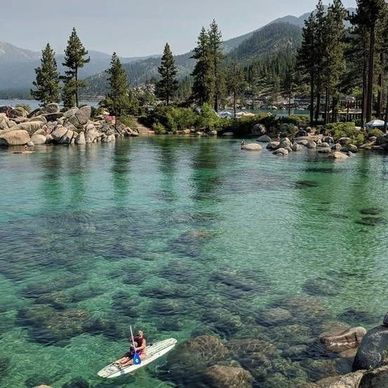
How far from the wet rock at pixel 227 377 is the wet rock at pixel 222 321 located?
2567 mm

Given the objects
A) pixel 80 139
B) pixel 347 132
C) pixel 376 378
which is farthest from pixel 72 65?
pixel 376 378

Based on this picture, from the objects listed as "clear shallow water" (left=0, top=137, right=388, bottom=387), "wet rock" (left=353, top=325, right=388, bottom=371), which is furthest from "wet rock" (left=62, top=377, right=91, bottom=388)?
"wet rock" (left=353, top=325, right=388, bottom=371)

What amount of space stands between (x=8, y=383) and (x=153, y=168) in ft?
137

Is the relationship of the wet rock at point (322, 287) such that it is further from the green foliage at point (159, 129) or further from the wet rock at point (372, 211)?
the green foliage at point (159, 129)

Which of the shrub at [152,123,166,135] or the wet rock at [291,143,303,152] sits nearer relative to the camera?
the wet rock at [291,143,303,152]

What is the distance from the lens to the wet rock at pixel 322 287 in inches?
806

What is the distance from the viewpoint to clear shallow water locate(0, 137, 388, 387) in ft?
52.6

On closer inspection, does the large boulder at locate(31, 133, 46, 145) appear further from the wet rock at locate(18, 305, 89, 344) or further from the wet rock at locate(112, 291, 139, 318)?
the wet rock at locate(18, 305, 89, 344)

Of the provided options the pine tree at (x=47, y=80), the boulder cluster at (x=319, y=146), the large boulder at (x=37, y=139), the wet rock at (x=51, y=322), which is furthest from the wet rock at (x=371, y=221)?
the pine tree at (x=47, y=80)

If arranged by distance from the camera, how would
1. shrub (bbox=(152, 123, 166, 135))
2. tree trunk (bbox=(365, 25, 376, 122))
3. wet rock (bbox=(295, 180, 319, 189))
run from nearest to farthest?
wet rock (bbox=(295, 180, 319, 189)), tree trunk (bbox=(365, 25, 376, 122)), shrub (bbox=(152, 123, 166, 135))

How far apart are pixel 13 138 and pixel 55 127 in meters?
8.97

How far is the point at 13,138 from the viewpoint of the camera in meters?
76.4

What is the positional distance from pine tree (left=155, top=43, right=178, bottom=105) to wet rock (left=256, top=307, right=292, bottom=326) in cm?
9873

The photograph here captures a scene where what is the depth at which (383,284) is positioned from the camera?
21.3 m
